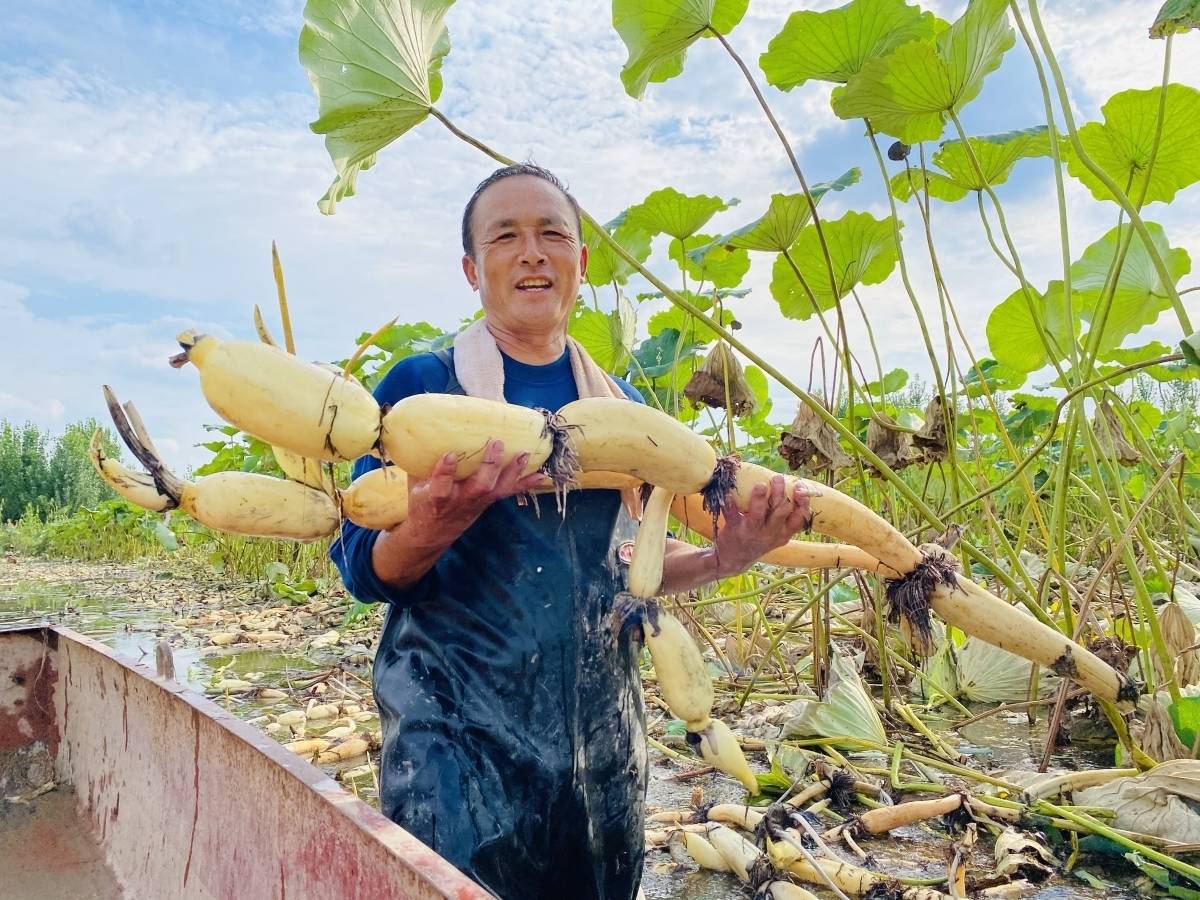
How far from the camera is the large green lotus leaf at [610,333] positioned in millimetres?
3855

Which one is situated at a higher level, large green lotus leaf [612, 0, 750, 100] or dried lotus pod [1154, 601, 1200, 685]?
large green lotus leaf [612, 0, 750, 100]

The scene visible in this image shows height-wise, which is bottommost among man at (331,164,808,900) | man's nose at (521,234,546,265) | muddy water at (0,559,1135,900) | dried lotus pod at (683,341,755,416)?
muddy water at (0,559,1135,900)

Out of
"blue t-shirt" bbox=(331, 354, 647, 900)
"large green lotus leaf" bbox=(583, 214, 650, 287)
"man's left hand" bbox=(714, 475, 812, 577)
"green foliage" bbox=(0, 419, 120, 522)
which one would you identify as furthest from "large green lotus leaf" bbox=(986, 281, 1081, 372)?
"green foliage" bbox=(0, 419, 120, 522)

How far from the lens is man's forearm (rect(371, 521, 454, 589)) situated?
4.37 ft

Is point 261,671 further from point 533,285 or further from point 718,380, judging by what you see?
point 533,285

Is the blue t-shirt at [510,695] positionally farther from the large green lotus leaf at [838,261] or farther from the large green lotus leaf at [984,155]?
the large green lotus leaf at [984,155]

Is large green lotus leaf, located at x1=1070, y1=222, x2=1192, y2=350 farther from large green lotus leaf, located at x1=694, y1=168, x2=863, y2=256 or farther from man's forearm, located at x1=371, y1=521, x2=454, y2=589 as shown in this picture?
man's forearm, located at x1=371, y1=521, x2=454, y2=589

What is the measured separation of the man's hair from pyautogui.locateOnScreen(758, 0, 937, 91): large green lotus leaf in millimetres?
1106

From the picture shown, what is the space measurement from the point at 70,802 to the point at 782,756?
231 cm

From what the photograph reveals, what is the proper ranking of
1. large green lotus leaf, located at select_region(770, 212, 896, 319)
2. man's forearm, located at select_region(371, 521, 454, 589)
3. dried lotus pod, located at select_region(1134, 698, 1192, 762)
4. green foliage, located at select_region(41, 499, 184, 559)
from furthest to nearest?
green foliage, located at select_region(41, 499, 184, 559), large green lotus leaf, located at select_region(770, 212, 896, 319), dried lotus pod, located at select_region(1134, 698, 1192, 762), man's forearm, located at select_region(371, 521, 454, 589)

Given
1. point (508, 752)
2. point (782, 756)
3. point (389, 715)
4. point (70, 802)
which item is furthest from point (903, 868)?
point (70, 802)

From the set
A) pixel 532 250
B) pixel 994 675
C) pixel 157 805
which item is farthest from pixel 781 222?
pixel 157 805

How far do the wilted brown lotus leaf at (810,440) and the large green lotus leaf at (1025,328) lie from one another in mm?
986

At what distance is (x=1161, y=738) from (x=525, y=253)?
2.13 m
